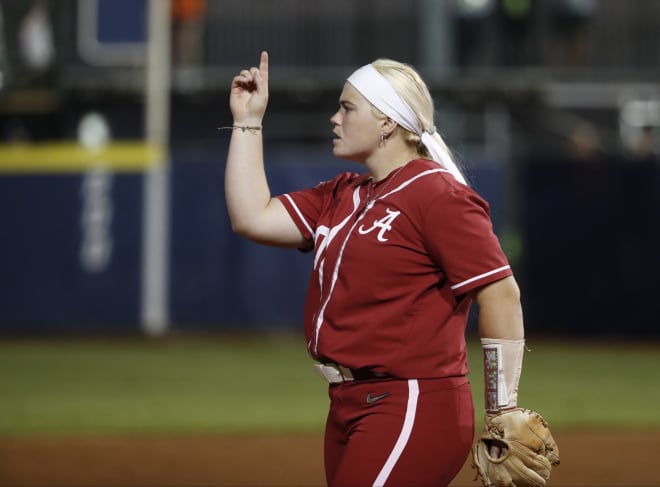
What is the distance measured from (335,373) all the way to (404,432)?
29 centimetres

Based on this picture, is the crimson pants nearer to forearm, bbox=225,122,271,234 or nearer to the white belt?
the white belt

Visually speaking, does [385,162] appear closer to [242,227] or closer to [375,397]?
[242,227]

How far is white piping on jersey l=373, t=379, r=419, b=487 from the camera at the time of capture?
355 cm

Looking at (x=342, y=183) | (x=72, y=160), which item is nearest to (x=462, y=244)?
(x=342, y=183)

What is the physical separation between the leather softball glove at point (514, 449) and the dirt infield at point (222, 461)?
135 inches

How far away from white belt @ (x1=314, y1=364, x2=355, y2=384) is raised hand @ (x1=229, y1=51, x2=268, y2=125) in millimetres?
922

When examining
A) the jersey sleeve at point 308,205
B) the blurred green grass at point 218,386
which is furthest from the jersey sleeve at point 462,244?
the blurred green grass at point 218,386

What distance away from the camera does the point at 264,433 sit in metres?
8.98

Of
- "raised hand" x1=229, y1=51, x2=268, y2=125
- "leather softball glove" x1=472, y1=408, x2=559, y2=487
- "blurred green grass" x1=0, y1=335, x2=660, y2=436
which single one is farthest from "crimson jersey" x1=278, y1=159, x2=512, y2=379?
"blurred green grass" x1=0, y1=335, x2=660, y2=436

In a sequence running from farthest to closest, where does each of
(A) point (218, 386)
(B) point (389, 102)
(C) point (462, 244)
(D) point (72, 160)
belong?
(D) point (72, 160)
(A) point (218, 386)
(B) point (389, 102)
(C) point (462, 244)

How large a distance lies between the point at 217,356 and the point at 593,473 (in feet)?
23.6

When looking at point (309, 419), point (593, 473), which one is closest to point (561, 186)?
point (309, 419)

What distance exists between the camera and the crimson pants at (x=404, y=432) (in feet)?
11.7

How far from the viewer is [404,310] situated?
360cm
